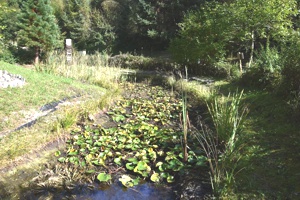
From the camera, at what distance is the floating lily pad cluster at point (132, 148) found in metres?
2.98

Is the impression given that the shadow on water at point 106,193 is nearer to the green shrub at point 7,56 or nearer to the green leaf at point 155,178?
the green leaf at point 155,178

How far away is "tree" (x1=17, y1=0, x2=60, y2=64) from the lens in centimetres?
1056

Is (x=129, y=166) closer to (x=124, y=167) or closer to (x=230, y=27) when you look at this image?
(x=124, y=167)

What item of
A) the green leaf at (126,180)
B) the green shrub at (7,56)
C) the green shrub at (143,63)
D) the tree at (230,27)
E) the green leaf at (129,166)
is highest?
the tree at (230,27)

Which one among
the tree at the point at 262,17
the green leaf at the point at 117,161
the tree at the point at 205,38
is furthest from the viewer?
the tree at the point at 205,38

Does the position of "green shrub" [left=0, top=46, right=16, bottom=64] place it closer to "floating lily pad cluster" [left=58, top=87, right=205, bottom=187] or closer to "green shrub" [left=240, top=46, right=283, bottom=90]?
"floating lily pad cluster" [left=58, top=87, right=205, bottom=187]

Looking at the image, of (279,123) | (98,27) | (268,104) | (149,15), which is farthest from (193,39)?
(98,27)

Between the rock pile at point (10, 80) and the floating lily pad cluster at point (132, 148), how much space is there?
2174mm

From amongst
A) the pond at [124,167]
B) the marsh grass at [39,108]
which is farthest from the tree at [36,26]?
the pond at [124,167]

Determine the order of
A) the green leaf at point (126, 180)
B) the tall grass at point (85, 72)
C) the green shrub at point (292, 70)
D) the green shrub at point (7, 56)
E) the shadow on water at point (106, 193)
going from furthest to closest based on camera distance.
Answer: the green shrub at point (7, 56) → the tall grass at point (85, 72) → the green shrub at point (292, 70) → the green leaf at point (126, 180) → the shadow on water at point (106, 193)

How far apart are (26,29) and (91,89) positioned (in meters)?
6.63

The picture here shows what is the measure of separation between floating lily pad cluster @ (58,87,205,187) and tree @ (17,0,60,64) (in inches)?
304

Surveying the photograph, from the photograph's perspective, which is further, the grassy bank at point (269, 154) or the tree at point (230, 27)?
the tree at point (230, 27)

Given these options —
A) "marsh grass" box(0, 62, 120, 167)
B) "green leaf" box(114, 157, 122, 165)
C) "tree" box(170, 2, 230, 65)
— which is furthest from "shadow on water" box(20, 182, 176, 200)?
"tree" box(170, 2, 230, 65)
